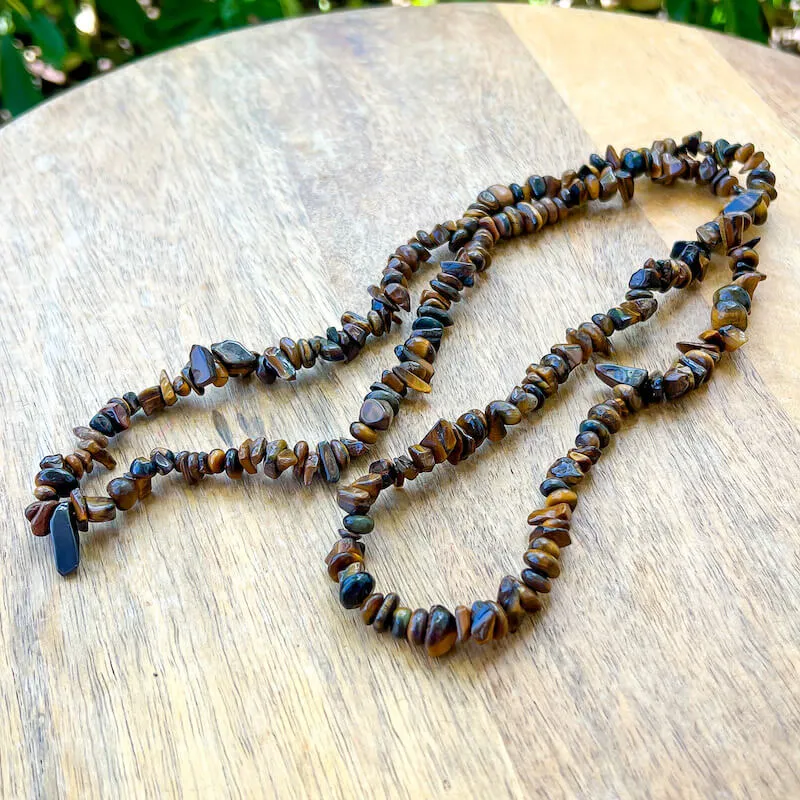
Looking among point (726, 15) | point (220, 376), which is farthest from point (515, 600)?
point (726, 15)

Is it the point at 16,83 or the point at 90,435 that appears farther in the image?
the point at 16,83

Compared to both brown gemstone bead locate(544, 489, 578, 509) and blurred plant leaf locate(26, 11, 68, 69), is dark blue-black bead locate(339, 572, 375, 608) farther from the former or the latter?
blurred plant leaf locate(26, 11, 68, 69)

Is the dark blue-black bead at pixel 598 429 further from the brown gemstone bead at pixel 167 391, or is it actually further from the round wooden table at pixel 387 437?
the brown gemstone bead at pixel 167 391

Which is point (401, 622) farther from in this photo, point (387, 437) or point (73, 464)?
point (73, 464)

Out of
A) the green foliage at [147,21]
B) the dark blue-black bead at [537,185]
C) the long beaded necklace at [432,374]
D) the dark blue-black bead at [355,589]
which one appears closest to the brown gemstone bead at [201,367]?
the long beaded necklace at [432,374]

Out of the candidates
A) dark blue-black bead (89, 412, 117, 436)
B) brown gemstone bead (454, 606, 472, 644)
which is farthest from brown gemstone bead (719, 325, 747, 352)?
dark blue-black bead (89, 412, 117, 436)
